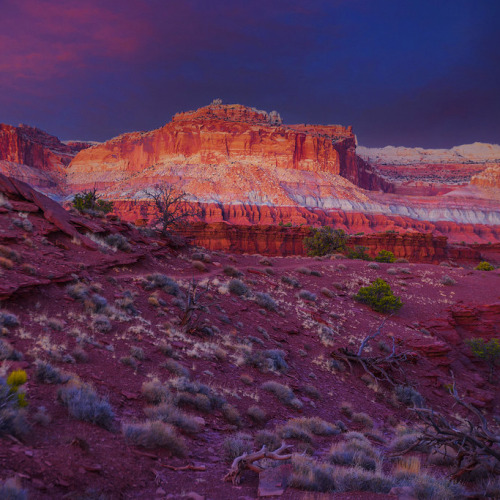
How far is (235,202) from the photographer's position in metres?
87.7

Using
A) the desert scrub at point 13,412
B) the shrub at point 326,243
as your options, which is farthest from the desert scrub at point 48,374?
the shrub at point 326,243

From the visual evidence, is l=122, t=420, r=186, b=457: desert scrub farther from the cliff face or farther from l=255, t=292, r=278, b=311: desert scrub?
the cliff face

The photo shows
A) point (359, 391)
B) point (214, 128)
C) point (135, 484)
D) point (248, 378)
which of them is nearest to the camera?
point (135, 484)

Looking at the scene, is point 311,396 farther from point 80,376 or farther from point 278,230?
point 278,230

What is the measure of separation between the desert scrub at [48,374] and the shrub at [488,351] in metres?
18.1

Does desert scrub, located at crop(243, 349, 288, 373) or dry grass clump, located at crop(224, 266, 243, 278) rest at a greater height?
dry grass clump, located at crop(224, 266, 243, 278)

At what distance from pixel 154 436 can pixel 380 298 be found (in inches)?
643

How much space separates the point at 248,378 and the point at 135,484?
4.68m

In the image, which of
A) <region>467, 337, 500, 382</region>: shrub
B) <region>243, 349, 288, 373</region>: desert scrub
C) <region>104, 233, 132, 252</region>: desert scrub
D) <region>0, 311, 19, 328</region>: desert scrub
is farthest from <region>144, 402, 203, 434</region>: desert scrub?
<region>467, 337, 500, 382</region>: shrub

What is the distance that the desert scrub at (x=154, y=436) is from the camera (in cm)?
452

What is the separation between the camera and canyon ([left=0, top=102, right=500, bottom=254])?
293 ft

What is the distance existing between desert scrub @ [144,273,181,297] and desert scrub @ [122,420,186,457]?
766cm

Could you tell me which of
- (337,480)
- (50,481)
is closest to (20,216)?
(50,481)

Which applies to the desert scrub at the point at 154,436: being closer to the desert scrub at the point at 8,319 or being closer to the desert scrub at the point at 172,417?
the desert scrub at the point at 172,417
